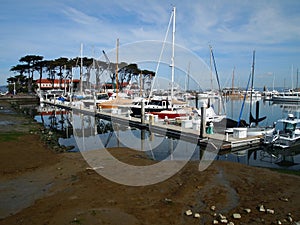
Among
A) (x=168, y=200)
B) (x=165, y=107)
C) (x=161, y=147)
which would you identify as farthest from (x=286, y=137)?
(x=165, y=107)

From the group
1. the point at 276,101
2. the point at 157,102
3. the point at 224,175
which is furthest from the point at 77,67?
the point at 224,175

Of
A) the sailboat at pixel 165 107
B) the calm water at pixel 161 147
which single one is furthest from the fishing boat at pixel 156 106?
the calm water at pixel 161 147

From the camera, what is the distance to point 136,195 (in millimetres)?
8898

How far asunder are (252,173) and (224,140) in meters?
5.11

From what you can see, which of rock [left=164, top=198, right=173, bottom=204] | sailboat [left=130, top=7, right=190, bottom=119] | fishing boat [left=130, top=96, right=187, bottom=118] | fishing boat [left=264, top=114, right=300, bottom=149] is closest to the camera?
rock [left=164, top=198, right=173, bottom=204]

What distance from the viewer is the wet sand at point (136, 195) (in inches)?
288

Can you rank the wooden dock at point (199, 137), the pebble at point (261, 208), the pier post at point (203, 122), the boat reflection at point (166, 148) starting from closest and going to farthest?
the pebble at point (261, 208) < the boat reflection at point (166, 148) < the wooden dock at point (199, 137) < the pier post at point (203, 122)

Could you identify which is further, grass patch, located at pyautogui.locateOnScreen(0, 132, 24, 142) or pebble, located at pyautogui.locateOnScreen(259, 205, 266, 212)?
grass patch, located at pyautogui.locateOnScreen(0, 132, 24, 142)

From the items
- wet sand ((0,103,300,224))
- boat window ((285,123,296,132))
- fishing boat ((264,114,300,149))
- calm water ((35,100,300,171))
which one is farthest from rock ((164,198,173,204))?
boat window ((285,123,296,132))

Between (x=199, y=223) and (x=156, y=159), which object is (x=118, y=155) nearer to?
(x=156, y=159)

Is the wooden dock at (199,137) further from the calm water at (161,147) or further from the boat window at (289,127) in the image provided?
the boat window at (289,127)

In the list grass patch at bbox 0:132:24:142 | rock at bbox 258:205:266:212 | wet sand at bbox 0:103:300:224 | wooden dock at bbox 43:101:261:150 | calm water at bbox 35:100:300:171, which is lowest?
calm water at bbox 35:100:300:171

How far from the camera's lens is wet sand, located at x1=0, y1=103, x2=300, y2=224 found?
24.0 feet

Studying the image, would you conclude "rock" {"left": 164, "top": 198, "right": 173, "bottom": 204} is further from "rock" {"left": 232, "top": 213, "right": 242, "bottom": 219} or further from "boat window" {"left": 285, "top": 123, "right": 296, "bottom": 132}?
"boat window" {"left": 285, "top": 123, "right": 296, "bottom": 132}
